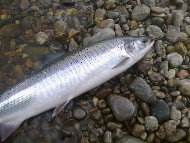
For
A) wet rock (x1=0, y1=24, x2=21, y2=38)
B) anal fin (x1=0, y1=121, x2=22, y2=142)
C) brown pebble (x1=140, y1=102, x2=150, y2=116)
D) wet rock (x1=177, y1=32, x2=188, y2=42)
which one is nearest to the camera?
anal fin (x1=0, y1=121, x2=22, y2=142)

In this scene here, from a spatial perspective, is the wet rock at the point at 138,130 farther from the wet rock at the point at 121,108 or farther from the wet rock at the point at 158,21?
the wet rock at the point at 158,21

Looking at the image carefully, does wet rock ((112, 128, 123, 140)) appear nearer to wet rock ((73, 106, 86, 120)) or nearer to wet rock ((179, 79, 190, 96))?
wet rock ((73, 106, 86, 120))

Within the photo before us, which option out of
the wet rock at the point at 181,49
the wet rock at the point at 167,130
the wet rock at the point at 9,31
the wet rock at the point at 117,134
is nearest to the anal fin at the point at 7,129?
the wet rock at the point at 117,134

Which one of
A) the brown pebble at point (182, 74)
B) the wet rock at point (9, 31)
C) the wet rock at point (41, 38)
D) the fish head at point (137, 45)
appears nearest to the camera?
the fish head at point (137, 45)

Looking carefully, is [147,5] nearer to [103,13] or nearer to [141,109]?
[103,13]

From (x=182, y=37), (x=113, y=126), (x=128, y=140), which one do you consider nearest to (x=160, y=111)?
(x=128, y=140)

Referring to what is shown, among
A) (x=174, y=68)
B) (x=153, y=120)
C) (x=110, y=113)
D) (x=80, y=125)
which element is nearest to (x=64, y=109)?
(x=80, y=125)

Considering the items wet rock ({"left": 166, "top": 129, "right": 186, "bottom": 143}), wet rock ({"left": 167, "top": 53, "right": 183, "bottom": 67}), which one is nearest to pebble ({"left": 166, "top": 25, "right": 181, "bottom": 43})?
wet rock ({"left": 167, "top": 53, "right": 183, "bottom": 67})
